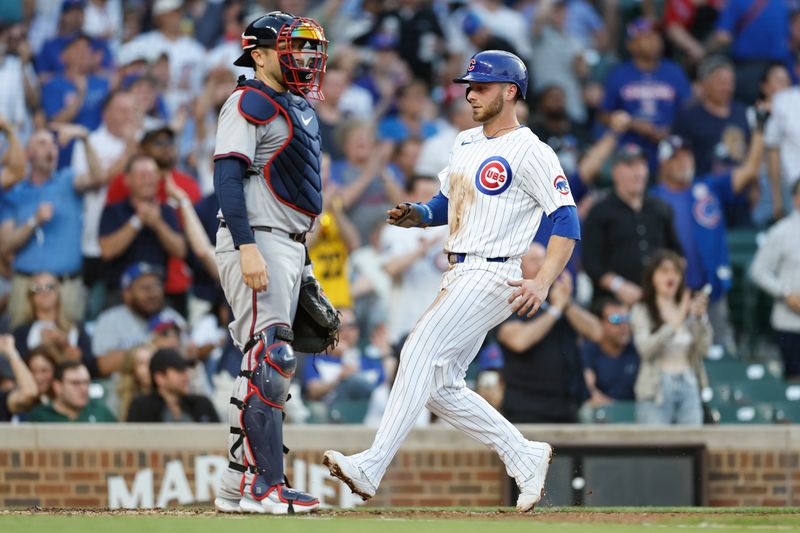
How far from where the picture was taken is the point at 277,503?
244 inches

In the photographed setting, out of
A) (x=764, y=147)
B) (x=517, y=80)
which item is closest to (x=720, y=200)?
(x=764, y=147)

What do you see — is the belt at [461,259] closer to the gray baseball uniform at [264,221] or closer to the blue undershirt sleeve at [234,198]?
the gray baseball uniform at [264,221]

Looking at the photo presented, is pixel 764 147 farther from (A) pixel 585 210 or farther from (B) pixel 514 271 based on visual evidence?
(B) pixel 514 271

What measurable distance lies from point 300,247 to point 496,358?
12.0 feet

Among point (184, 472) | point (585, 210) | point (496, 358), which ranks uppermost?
point (585, 210)

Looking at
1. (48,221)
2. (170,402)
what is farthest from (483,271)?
(48,221)

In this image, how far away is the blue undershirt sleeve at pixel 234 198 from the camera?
Result: 6.09m

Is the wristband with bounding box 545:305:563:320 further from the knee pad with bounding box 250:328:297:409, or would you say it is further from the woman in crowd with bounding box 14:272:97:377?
the knee pad with bounding box 250:328:297:409

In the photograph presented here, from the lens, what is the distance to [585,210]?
11797mm

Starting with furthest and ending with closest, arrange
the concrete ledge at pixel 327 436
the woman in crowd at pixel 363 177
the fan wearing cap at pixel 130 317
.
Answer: the woman in crowd at pixel 363 177, the fan wearing cap at pixel 130 317, the concrete ledge at pixel 327 436

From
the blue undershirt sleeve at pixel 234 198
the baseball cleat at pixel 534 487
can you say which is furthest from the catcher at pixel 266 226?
the baseball cleat at pixel 534 487

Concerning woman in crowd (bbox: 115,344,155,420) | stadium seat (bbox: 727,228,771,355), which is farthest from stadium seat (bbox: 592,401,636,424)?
woman in crowd (bbox: 115,344,155,420)

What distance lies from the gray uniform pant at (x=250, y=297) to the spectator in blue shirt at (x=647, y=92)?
6.78 metres

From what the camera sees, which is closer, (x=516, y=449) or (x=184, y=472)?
(x=516, y=449)
